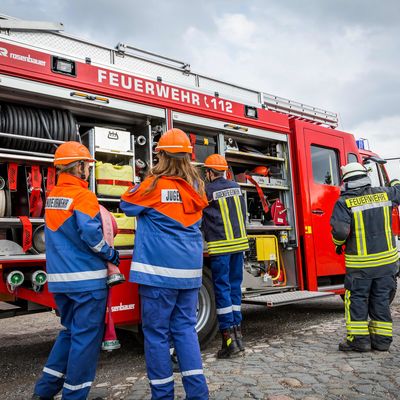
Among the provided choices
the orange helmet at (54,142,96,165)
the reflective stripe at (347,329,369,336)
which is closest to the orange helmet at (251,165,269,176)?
the reflective stripe at (347,329,369,336)

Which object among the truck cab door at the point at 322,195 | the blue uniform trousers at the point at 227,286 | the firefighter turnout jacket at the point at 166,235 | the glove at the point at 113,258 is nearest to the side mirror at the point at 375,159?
the truck cab door at the point at 322,195

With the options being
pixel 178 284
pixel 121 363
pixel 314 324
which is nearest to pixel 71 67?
pixel 178 284

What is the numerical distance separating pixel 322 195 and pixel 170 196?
142 inches

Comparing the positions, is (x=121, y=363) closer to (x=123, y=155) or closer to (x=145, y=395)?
(x=145, y=395)

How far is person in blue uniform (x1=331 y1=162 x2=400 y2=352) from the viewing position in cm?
422

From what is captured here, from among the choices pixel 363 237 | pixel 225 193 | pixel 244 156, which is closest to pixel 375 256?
pixel 363 237

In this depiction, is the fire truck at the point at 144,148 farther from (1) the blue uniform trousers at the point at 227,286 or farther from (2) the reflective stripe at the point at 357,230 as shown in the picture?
(2) the reflective stripe at the point at 357,230

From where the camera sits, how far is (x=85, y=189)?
3.04 m

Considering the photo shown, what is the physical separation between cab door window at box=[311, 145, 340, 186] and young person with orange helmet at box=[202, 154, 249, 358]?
2038 mm

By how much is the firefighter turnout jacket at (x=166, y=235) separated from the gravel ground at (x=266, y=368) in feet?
3.05

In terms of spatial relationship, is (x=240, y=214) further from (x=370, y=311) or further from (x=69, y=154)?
(x=69, y=154)

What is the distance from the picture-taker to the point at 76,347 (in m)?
2.83

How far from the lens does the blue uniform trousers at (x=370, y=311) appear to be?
4.20 metres

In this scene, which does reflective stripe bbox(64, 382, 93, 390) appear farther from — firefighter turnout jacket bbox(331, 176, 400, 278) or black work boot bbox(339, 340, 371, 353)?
firefighter turnout jacket bbox(331, 176, 400, 278)
